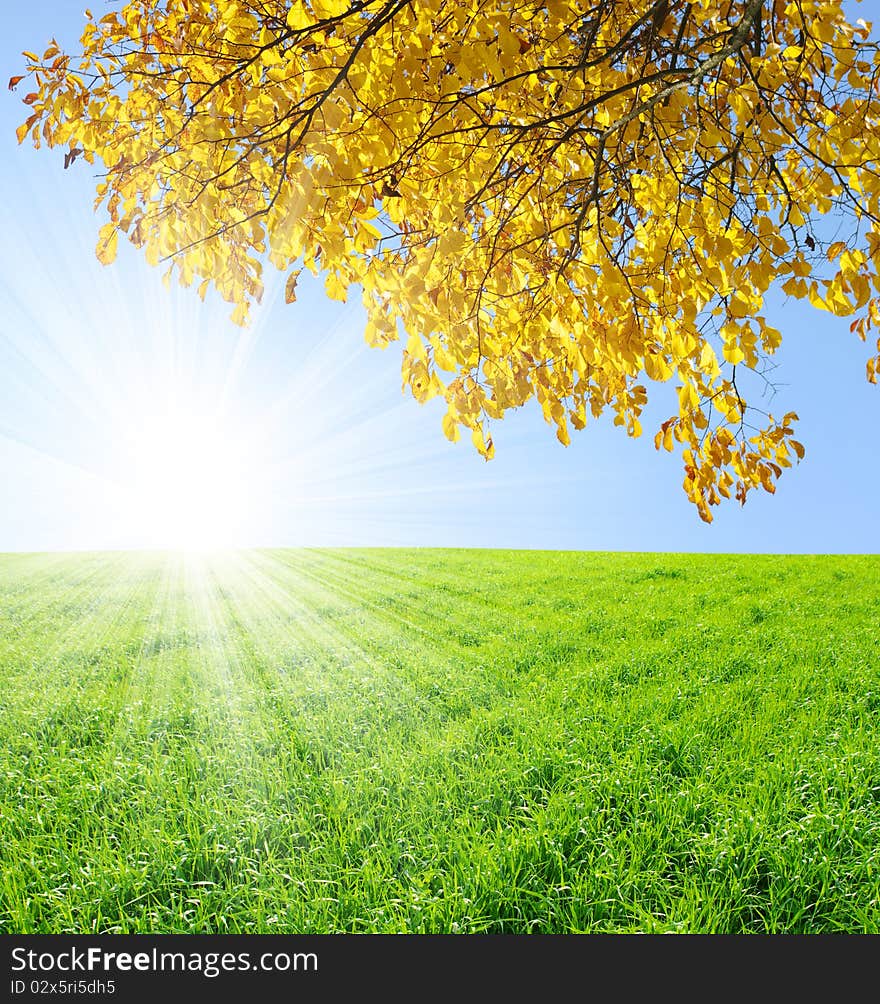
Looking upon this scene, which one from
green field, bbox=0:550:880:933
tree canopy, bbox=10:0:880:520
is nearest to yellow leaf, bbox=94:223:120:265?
tree canopy, bbox=10:0:880:520

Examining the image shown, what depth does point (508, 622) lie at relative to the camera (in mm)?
8938

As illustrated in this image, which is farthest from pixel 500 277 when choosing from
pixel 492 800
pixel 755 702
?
pixel 755 702

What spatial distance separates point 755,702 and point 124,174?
19.5 ft

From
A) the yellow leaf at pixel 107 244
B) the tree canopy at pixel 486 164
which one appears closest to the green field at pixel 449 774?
the tree canopy at pixel 486 164

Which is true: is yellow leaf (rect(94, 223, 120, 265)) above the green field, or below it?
above

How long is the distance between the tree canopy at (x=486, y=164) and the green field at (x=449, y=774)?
2.12 m

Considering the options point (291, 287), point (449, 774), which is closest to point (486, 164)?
point (291, 287)

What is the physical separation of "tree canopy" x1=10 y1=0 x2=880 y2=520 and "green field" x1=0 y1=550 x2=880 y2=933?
6.97ft

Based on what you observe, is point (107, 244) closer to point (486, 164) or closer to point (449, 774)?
point (486, 164)

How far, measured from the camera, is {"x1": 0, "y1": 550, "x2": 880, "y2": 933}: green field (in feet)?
10.5

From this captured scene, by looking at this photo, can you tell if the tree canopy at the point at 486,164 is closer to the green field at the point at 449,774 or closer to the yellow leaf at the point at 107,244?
the yellow leaf at the point at 107,244

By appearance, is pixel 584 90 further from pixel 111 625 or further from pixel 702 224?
pixel 111 625

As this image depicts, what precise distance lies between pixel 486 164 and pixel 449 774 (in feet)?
11.4

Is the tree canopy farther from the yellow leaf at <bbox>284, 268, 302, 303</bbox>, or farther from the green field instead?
the green field
